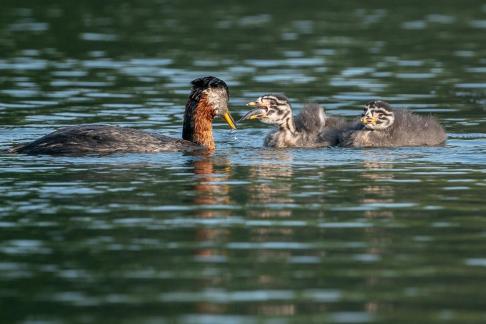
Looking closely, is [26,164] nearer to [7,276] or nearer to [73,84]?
[7,276]

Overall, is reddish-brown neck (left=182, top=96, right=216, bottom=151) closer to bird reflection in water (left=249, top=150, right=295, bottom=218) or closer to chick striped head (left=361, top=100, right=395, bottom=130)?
bird reflection in water (left=249, top=150, right=295, bottom=218)

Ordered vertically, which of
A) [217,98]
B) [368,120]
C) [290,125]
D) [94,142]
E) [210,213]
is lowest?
[210,213]

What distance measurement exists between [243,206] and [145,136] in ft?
12.6

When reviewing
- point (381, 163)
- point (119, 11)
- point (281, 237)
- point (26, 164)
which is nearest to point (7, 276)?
point (281, 237)

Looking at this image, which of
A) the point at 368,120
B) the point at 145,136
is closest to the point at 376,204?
the point at 145,136

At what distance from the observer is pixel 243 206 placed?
41.7 feet

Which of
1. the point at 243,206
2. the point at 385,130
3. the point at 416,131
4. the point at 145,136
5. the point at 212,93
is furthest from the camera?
the point at 385,130

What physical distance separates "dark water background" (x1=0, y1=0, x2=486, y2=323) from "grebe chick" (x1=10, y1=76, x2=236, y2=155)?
0.96ft

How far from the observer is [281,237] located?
11.3m

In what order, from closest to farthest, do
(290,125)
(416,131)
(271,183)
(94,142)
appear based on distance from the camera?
(271,183), (94,142), (416,131), (290,125)

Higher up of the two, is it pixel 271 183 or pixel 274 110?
pixel 274 110

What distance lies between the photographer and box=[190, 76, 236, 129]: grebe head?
679 inches

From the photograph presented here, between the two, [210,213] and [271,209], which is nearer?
[210,213]

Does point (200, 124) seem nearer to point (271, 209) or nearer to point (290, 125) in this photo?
point (290, 125)
